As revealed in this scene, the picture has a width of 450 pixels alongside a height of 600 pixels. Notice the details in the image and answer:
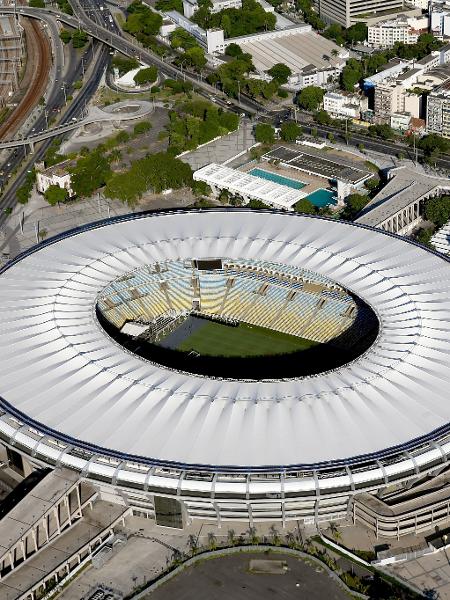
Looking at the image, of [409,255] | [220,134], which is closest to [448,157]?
[220,134]

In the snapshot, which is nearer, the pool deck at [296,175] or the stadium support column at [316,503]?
the stadium support column at [316,503]

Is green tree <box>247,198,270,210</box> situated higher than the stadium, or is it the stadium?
the stadium

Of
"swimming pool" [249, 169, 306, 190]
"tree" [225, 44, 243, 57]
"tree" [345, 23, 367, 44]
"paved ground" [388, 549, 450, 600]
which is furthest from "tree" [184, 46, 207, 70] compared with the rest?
"paved ground" [388, 549, 450, 600]

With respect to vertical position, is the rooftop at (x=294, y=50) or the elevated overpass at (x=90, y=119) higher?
the rooftop at (x=294, y=50)

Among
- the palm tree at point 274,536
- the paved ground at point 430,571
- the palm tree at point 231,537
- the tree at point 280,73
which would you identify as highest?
the tree at point 280,73

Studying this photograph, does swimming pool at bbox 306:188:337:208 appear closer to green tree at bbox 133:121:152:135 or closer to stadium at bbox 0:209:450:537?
stadium at bbox 0:209:450:537

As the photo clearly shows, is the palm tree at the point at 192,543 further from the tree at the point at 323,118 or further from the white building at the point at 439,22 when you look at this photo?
the white building at the point at 439,22

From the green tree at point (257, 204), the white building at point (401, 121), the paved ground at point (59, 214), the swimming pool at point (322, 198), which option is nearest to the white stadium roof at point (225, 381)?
the paved ground at point (59, 214)
